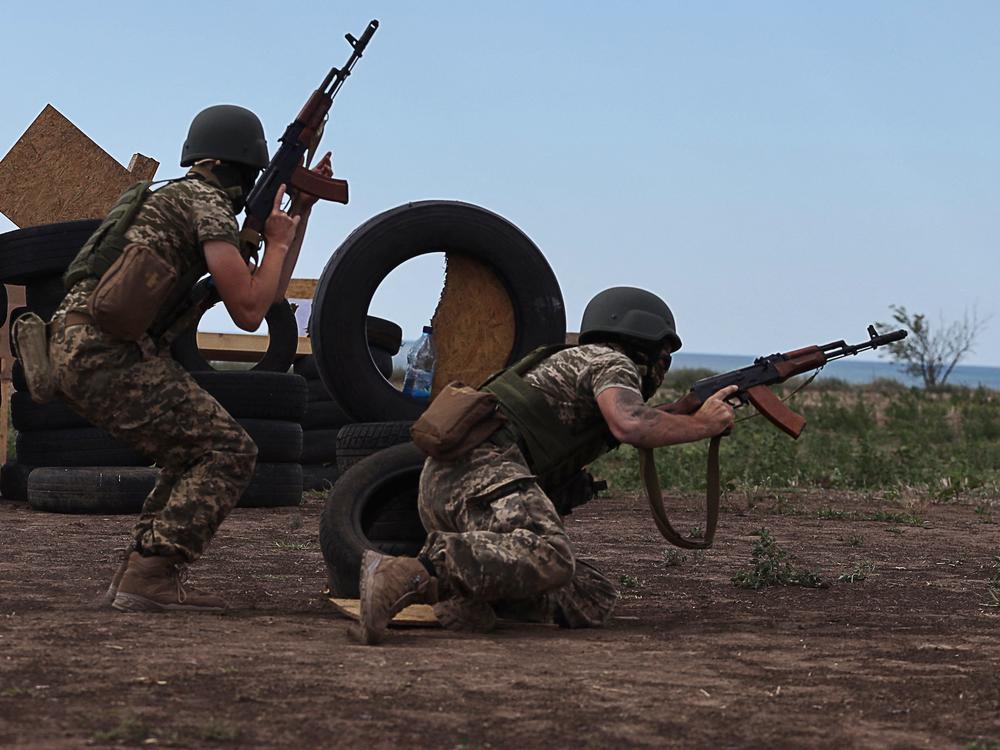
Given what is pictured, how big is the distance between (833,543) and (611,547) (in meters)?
1.36

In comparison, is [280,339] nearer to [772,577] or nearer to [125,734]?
[772,577]

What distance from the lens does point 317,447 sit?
41.4 ft

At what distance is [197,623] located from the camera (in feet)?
17.0

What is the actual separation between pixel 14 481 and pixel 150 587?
6.11 meters

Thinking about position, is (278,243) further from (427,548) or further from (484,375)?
(484,375)

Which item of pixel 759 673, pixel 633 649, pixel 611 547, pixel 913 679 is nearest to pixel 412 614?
pixel 633 649

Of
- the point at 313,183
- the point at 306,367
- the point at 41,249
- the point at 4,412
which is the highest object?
the point at 41,249

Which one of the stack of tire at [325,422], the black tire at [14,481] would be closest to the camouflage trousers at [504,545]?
the black tire at [14,481]

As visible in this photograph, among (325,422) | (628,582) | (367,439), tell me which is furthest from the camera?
(325,422)

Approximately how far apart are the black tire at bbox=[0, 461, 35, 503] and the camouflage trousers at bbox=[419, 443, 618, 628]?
6.25 metres

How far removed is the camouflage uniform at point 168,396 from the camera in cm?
535

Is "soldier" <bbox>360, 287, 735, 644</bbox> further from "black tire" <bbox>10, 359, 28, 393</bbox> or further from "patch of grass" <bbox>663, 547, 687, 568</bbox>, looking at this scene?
"black tire" <bbox>10, 359, 28, 393</bbox>

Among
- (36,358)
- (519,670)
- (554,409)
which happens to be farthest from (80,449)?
(519,670)

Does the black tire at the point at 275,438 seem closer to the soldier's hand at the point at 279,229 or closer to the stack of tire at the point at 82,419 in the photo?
the stack of tire at the point at 82,419
